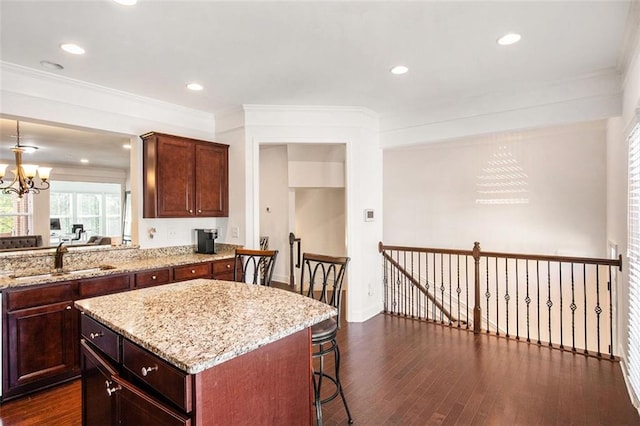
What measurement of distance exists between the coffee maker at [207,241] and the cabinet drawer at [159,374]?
2.78 metres

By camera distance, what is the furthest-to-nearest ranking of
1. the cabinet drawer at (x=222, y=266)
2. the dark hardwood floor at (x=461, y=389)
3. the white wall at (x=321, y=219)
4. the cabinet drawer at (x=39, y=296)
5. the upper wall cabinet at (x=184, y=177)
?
the white wall at (x=321, y=219) → the cabinet drawer at (x=222, y=266) → the upper wall cabinet at (x=184, y=177) → the cabinet drawer at (x=39, y=296) → the dark hardwood floor at (x=461, y=389)

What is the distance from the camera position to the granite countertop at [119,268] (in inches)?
103

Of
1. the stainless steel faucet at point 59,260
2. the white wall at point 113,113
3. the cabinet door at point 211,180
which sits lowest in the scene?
the stainless steel faucet at point 59,260

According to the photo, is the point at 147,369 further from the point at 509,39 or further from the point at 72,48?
the point at 509,39

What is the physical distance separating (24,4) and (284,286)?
4973 millimetres

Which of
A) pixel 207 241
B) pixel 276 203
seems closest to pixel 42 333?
pixel 207 241

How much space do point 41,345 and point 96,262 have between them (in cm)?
94

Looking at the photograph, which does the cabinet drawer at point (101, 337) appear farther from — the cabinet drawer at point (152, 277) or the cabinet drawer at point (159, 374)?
the cabinet drawer at point (152, 277)

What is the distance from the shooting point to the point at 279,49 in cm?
267

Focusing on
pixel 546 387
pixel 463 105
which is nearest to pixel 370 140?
pixel 463 105

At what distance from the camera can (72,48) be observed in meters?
2.60

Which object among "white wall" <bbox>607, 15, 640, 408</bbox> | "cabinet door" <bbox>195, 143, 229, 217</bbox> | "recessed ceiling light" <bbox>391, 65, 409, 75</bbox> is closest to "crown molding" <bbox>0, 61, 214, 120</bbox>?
"cabinet door" <bbox>195, 143, 229, 217</bbox>

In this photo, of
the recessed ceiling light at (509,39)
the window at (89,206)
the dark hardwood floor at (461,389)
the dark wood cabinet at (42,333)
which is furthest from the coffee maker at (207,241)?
the window at (89,206)

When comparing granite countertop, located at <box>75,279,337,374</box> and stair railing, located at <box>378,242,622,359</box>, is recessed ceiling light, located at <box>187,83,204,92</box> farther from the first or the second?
stair railing, located at <box>378,242,622,359</box>
